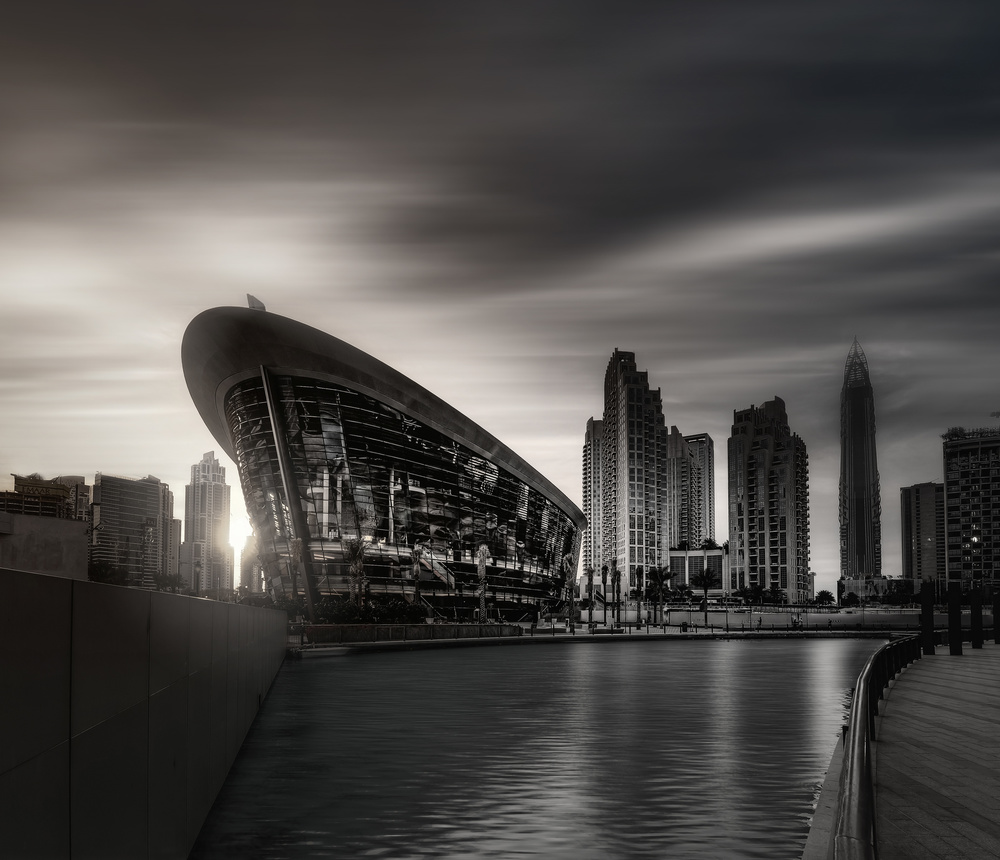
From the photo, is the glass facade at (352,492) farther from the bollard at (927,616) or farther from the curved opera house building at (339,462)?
the bollard at (927,616)

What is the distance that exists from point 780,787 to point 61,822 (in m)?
10.9

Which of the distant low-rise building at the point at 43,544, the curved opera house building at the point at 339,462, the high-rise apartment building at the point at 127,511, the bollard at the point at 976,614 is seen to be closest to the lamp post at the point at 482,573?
the curved opera house building at the point at 339,462

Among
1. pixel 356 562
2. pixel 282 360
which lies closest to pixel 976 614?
pixel 356 562

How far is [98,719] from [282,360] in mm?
77135

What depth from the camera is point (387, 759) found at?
1622 centimetres

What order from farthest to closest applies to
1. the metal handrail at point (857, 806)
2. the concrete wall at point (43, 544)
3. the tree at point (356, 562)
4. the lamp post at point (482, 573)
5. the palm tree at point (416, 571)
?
the lamp post at point (482, 573) → the palm tree at point (416, 571) → the tree at point (356, 562) → the concrete wall at point (43, 544) → the metal handrail at point (857, 806)

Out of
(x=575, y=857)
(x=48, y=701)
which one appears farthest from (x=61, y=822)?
(x=575, y=857)

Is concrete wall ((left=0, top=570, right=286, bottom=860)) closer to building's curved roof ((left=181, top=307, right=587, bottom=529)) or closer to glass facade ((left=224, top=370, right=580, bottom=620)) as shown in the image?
building's curved roof ((left=181, top=307, right=587, bottom=529))

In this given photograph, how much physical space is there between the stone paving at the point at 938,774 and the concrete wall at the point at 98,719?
5.70 meters

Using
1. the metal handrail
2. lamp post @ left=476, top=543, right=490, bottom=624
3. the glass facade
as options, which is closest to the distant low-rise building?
the glass facade

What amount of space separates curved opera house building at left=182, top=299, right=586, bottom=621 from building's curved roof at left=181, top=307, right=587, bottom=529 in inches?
4.1

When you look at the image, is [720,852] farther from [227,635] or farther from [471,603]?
[471,603]

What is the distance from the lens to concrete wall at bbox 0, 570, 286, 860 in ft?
13.6

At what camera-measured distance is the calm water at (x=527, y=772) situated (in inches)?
425
